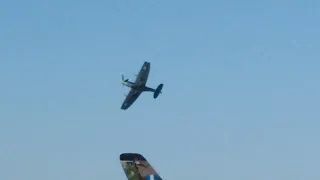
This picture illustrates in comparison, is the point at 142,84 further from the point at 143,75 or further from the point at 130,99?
the point at 130,99

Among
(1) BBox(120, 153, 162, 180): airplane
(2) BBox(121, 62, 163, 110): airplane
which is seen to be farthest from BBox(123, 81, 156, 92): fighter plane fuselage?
(1) BBox(120, 153, 162, 180): airplane

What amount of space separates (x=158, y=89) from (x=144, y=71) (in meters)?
5.44

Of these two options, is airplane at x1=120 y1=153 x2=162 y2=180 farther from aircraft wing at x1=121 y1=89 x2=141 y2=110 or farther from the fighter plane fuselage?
aircraft wing at x1=121 y1=89 x2=141 y2=110

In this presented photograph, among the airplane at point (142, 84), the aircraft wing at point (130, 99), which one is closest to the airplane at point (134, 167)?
the airplane at point (142, 84)

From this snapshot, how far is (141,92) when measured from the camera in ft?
426

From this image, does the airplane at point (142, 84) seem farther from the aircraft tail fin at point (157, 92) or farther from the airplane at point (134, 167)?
the airplane at point (134, 167)

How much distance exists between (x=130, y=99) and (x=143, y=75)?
10662 mm

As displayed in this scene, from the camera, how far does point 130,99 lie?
136 meters

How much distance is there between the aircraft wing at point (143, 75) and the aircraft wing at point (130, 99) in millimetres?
3925

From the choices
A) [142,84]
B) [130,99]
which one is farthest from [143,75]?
[130,99]

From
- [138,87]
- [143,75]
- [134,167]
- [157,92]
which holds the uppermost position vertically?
[143,75]

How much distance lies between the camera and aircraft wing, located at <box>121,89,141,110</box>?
13279 centimetres

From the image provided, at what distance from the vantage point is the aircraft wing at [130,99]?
133 m

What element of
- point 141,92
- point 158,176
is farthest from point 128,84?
point 158,176
